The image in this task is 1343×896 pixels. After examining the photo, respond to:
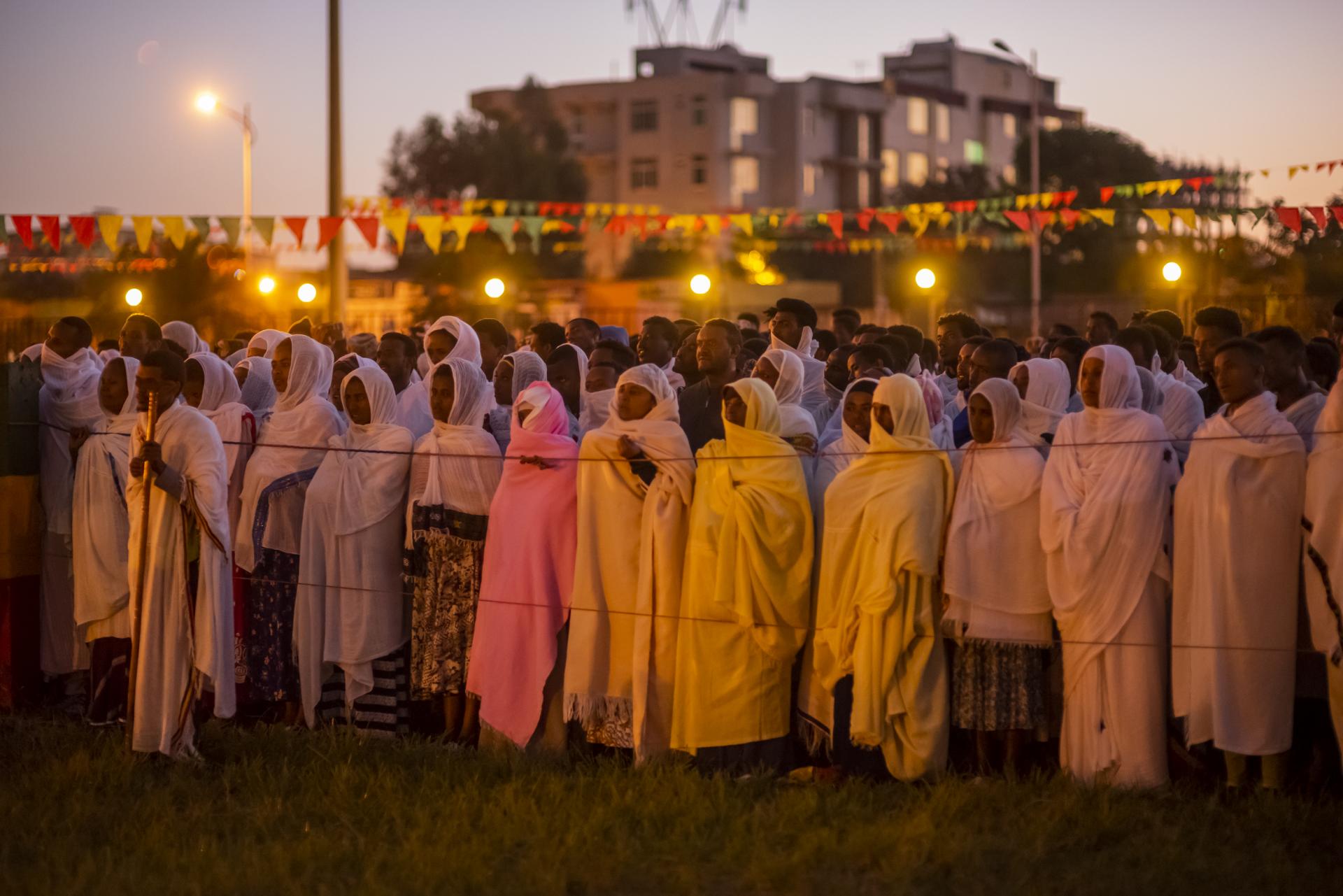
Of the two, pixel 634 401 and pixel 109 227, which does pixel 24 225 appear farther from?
pixel 634 401

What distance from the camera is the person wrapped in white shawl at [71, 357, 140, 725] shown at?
25.7 feet

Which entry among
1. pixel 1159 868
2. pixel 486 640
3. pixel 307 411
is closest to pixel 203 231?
pixel 307 411

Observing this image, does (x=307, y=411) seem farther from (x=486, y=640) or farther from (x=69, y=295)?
(x=69, y=295)

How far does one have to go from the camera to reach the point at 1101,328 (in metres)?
10.1

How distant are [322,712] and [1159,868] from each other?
412cm

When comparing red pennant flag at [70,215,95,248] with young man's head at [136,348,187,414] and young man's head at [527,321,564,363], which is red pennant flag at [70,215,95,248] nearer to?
young man's head at [527,321,564,363]

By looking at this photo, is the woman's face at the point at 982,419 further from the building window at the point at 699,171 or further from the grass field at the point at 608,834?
the building window at the point at 699,171

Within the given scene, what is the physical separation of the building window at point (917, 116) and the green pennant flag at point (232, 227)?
5801cm

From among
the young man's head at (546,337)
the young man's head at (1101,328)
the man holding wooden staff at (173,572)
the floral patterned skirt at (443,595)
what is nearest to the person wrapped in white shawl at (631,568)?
the floral patterned skirt at (443,595)

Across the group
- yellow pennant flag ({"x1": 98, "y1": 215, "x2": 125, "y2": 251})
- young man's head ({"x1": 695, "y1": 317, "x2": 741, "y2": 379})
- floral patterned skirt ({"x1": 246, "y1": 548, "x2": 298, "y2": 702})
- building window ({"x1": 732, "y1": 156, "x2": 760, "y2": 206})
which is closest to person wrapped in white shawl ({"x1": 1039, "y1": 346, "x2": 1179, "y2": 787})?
young man's head ({"x1": 695, "y1": 317, "x2": 741, "y2": 379})

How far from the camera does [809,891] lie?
5.39 meters

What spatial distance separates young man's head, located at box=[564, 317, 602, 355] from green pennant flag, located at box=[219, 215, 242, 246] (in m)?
7.20

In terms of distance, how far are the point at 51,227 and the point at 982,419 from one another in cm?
1278

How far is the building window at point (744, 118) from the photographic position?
65.2 meters
